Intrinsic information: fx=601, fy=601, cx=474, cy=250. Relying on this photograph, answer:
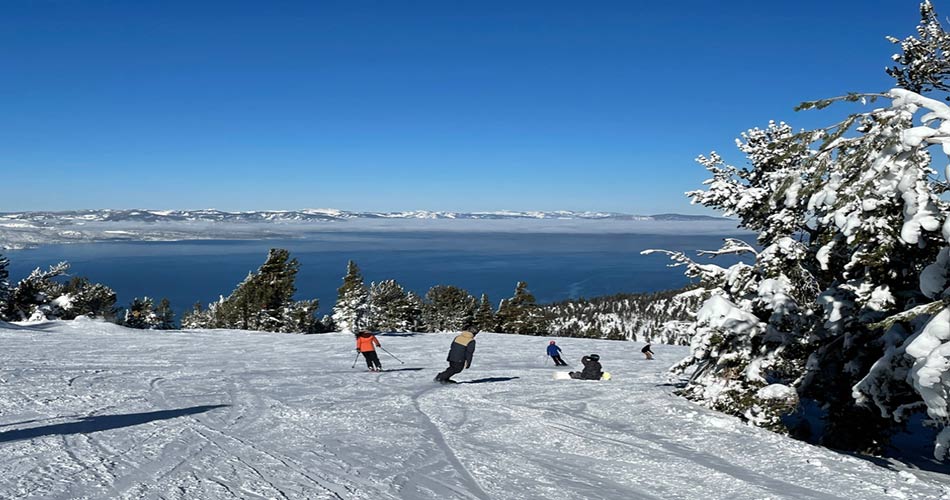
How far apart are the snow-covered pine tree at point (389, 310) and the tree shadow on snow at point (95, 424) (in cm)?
4609

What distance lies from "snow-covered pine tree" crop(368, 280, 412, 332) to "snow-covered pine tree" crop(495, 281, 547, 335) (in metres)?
9.27

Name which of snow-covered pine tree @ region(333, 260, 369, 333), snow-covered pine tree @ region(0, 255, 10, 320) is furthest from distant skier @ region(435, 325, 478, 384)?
snow-covered pine tree @ region(333, 260, 369, 333)

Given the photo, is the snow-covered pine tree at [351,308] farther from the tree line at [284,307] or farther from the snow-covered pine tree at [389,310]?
the snow-covered pine tree at [389,310]

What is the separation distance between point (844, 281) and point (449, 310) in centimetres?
6008

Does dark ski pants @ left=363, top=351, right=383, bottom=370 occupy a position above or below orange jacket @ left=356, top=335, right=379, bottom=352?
below

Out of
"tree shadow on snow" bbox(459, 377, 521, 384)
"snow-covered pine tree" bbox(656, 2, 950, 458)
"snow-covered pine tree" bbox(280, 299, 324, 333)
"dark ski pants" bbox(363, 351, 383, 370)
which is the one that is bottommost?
"snow-covered pine tree" bbox(280, 299, 324, 333)

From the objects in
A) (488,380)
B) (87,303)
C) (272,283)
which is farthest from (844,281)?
(87,303)

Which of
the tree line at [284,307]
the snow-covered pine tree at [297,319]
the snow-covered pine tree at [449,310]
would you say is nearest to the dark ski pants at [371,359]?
the tree line at [284,307]

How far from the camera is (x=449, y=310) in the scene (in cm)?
6825

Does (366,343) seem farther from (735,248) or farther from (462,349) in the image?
(735,248)

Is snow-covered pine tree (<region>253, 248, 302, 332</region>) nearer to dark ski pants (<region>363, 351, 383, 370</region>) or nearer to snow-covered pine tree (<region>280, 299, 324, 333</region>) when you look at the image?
snow-covered pine tree (<region>280, 299, 324, 333</region>)

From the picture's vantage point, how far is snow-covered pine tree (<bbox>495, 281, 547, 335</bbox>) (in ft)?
171

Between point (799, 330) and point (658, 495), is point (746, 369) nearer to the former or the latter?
point (799, 330)

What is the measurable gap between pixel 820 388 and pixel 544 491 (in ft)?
19.3
